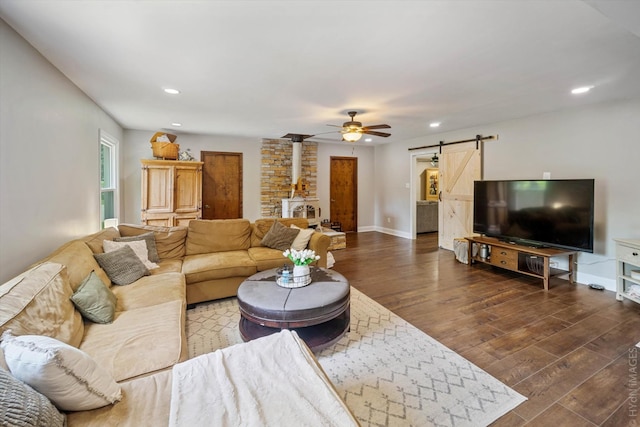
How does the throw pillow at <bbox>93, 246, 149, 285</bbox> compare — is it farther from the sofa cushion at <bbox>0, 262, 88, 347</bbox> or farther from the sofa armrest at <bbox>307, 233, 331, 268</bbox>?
the sofa armrest at <bbox>307, 233, 331, 268</bbox>

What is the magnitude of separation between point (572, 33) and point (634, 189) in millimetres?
2704

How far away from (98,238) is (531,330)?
4371mm

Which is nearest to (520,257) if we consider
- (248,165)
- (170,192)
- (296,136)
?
(296,136)

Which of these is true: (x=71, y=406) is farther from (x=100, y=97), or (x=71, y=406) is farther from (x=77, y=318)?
(x=100, y=97)

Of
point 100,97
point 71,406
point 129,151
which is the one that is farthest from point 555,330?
point 129,151

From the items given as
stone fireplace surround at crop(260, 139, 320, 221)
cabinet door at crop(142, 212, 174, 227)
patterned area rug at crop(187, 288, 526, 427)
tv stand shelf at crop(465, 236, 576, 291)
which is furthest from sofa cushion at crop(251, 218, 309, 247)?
tv stand shelf at crop(465, 236, 576, 291)

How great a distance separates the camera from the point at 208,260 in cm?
334

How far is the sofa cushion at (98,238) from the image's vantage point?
272 centimetres

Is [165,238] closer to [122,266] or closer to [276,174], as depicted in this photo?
[122,266]

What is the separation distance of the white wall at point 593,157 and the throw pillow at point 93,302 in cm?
555

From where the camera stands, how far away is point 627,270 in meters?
3.43

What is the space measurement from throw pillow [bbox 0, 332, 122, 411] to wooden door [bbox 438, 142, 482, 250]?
18.9ft

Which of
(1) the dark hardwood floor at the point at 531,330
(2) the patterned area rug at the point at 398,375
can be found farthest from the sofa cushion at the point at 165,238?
(1) the dark hardwood floor at the point at 531,330

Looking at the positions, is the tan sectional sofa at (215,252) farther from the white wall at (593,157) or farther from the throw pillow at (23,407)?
the white wall at (593,157)
